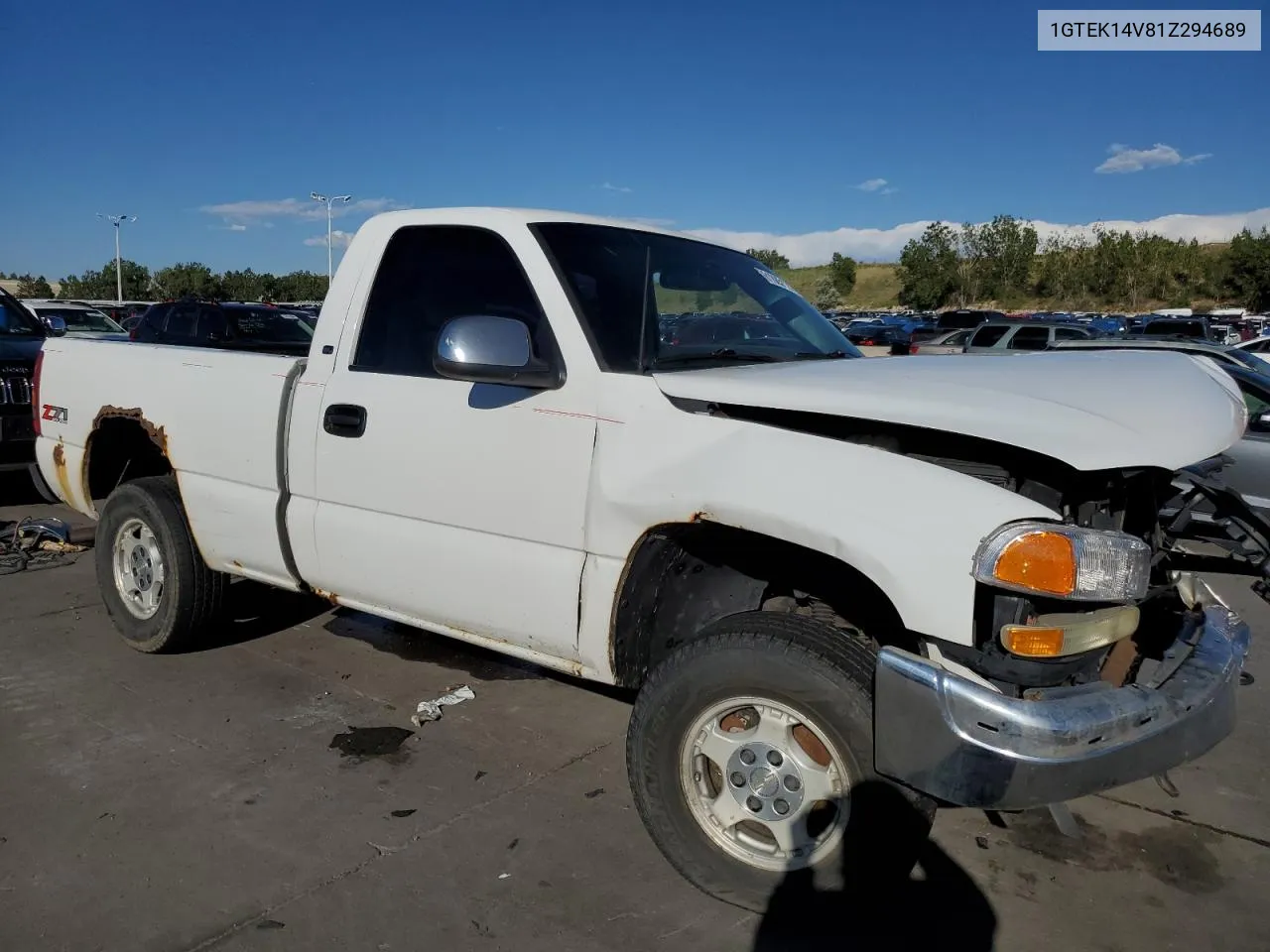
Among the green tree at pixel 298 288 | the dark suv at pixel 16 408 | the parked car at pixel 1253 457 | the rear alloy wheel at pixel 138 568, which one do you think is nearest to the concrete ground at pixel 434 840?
the rear alloy wheel at pixel 138 568

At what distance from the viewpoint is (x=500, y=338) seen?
3.05 m

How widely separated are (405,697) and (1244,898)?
3286 millimetres

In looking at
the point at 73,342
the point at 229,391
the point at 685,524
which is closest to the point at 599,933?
the point at 685,524

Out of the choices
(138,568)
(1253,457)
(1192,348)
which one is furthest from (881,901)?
(1192,348)

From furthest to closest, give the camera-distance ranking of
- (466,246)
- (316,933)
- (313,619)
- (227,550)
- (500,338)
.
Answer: (313,619) → (227,550) → (466,246) → (500,338) → (316,933)

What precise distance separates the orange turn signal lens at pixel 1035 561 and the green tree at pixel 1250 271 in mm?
66726

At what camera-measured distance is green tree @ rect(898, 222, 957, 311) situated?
252 feet

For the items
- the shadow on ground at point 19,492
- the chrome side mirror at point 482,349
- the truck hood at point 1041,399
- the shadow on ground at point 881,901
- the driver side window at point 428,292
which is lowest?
the shadow on ground at point 881,901

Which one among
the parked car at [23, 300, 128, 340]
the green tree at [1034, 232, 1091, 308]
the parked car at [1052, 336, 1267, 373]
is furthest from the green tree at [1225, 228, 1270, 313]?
the parked car at [23, 300, 128, 340]

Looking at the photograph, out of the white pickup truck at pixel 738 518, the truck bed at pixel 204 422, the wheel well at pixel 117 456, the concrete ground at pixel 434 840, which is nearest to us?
the white pickup truck at pixel 738 518

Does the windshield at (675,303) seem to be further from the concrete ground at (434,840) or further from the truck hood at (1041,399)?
the concrete ground at (434,840)

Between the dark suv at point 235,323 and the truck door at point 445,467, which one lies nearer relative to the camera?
the truck door at point 445,467

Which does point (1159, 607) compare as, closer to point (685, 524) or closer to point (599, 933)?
point (685, 524)

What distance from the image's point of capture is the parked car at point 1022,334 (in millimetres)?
19250
